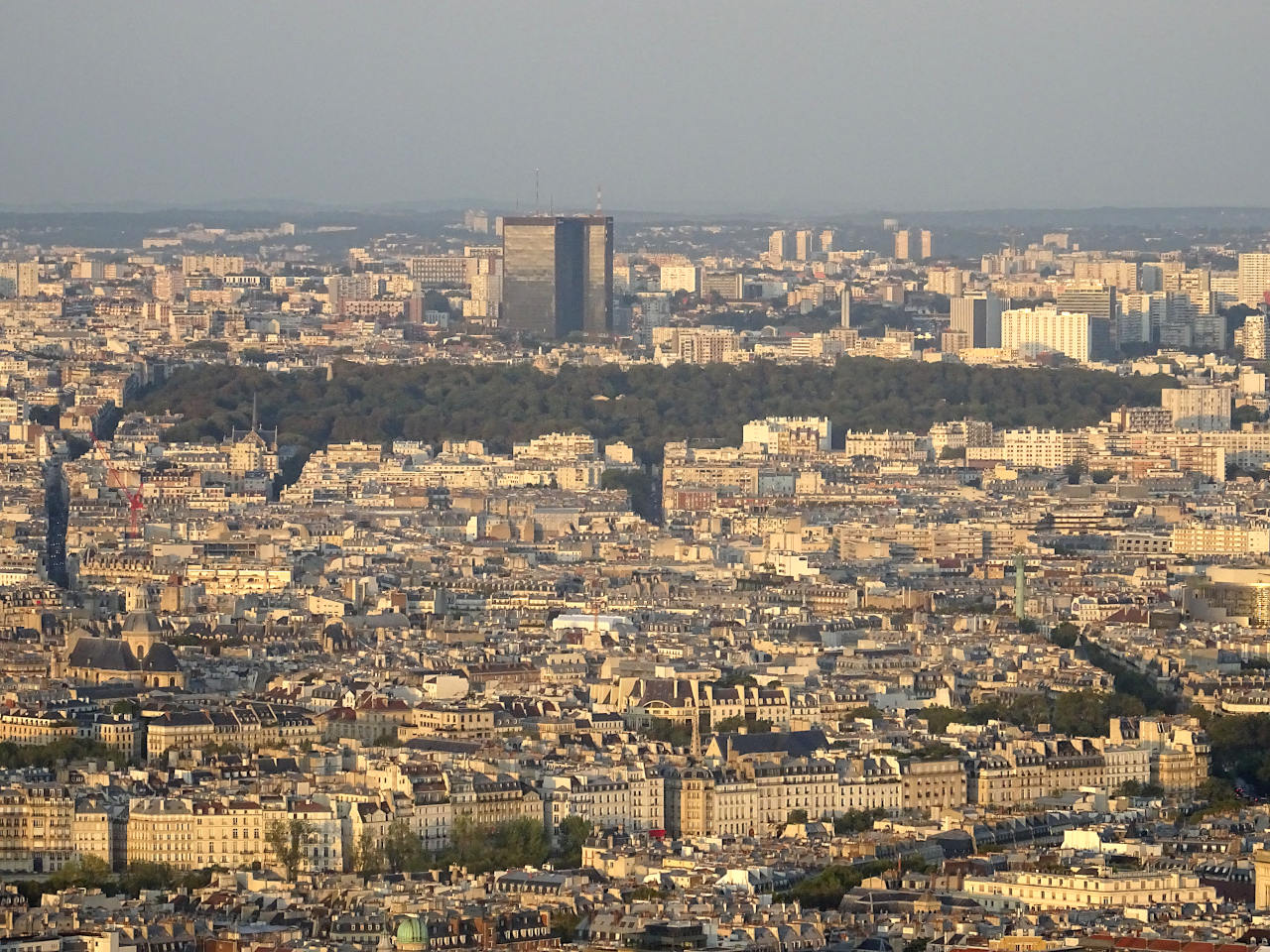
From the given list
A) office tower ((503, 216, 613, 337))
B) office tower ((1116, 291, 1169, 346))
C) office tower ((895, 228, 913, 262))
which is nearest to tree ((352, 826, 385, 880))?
office tower ((1116, 291, 1169, 346))

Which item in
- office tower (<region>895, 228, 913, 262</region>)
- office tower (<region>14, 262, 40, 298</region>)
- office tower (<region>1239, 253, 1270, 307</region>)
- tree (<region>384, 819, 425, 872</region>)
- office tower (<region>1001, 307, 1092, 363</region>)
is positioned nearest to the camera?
tree (<region>384, 819, 425, 872</region>)

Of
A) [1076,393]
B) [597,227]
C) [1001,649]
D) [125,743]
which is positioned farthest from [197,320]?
[125,743]

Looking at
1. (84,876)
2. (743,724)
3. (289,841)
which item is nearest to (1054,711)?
(743,724)

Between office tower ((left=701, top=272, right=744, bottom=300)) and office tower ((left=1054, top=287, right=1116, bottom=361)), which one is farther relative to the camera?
office tower ((left=701, top=272, right=744, bottom=300))

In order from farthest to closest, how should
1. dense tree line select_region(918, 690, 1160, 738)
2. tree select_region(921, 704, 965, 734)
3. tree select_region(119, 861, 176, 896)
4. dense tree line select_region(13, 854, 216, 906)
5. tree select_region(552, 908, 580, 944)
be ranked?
dense tree line select_region(918, 690, 1160, 738) → tree select_region(921, 704, 965, 734) → tree select_region(119, 861, 176, 896) → dense tree line select_region(13, 854, 216, 906) → tree select_region(552, 908, 580, 944)

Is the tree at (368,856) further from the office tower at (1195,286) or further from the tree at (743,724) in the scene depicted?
the office tower at (1195,286)

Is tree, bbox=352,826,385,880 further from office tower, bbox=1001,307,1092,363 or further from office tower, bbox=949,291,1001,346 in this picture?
office tower, bbox=949,291,1001,346

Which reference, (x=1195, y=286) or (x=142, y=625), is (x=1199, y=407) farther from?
(x=142, y=625)
